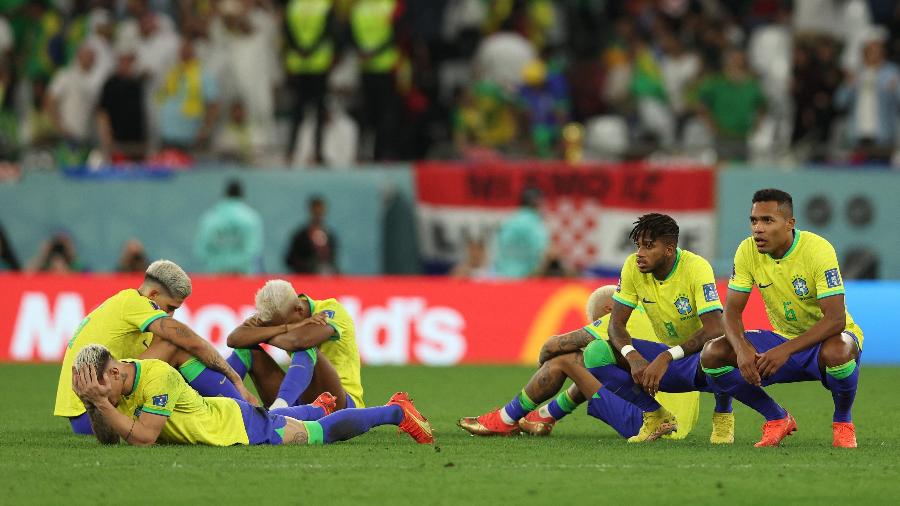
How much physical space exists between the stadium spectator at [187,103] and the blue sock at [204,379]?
11.5 metres

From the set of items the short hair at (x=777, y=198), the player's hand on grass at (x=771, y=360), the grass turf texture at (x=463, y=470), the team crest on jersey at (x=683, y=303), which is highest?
the short hair at (x=777, y=198)

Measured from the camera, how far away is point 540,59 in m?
23.3

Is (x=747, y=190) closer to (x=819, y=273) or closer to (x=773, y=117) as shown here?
(x=773, y=117)

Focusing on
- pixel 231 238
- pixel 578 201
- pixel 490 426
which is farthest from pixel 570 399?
pixel 578 201

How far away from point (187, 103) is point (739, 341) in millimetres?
13244

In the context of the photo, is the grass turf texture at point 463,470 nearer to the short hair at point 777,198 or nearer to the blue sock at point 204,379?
the blue sock at point 204,379

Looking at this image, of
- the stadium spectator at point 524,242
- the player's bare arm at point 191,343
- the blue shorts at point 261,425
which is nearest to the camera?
the blue shorts at point 261,425

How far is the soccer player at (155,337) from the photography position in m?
11.2

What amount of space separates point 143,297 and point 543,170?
10.7 meters

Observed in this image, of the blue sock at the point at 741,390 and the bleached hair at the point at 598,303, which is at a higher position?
the bleached hair at the point at 598,303

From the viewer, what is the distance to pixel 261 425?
10.7m

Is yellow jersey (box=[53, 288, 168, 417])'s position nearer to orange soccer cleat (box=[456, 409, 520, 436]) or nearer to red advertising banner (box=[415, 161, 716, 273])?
orange soccer cleat (box=[456, 409, 520, 436])

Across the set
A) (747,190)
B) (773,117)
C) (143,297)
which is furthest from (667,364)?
(773,117)

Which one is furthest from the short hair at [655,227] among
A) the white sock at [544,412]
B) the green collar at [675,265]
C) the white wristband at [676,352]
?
the white sock at [544,412]
